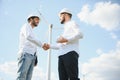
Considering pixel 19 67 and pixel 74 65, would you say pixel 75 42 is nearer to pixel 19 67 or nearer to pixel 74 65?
pixel 74 65

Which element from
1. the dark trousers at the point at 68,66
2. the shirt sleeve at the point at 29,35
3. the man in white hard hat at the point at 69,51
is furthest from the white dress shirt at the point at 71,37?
the shirt sleeve at the point at 29,35

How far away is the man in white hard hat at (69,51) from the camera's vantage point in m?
5.61

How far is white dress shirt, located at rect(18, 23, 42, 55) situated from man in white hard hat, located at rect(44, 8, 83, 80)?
1.07m

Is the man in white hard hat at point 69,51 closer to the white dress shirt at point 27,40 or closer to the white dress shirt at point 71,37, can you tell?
the white dress shirt at point 71,37

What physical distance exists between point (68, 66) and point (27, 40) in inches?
66.1

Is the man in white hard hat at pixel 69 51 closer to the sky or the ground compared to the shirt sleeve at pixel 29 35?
closer to the ground

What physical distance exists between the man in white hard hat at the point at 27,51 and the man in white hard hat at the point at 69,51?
1037mm

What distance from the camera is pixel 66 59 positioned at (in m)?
5.73

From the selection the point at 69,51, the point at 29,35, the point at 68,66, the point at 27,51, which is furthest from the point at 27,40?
the point at 68,66

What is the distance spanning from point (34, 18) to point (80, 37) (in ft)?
6.21

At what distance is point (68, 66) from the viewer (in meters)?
5.64

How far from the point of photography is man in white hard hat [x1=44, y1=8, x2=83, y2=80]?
18.4 feet

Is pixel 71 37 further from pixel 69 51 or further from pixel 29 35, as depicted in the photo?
pixel 29 35

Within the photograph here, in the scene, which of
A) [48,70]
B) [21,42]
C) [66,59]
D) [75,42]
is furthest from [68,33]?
[48,70]
